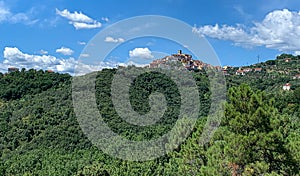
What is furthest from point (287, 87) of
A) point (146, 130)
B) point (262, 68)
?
point (146, 130)

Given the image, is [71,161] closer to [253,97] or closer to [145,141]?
[145,141]

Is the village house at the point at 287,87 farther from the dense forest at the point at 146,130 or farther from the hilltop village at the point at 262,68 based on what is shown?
the dense forest at the point at 146,130

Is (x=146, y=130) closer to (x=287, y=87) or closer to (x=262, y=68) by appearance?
(x=287, y=87)

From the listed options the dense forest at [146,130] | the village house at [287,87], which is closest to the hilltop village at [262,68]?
the village house at [287,87]

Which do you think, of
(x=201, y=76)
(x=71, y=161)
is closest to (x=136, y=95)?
(x=201, y=76)

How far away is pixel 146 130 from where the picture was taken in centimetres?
2005

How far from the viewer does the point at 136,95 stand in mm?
30469

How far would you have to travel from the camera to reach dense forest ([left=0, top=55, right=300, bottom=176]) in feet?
24.0

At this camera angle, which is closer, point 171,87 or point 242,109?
point 242,109

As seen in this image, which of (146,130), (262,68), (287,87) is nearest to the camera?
(146,130)

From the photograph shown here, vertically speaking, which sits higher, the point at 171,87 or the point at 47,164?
the point at 171,87

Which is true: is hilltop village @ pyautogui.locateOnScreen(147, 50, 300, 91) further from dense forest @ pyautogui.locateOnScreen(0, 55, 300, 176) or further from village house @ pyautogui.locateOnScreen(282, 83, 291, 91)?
dense forest @ pyautogui.locateOnScreen(0, 55, 300, 176)

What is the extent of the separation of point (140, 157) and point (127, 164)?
717mm

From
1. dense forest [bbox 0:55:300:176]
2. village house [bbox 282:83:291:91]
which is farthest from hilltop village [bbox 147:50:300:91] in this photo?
dense forest [bbox 0:55:300:176]
